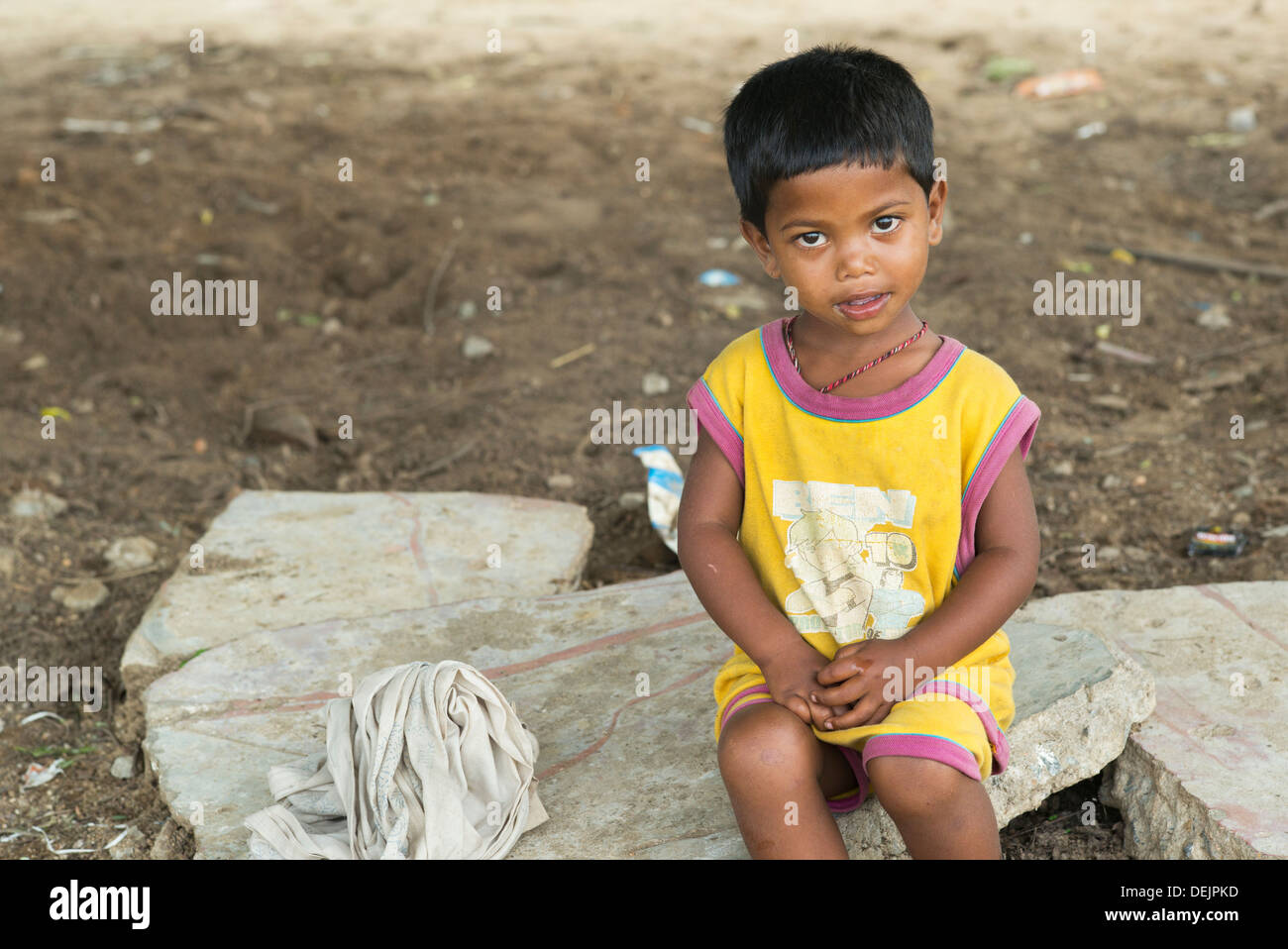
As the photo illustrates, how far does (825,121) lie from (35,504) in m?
2.71

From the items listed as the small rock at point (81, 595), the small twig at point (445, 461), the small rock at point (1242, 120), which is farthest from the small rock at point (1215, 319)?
the small rock at point (81, 595)

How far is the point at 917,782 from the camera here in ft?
6.18

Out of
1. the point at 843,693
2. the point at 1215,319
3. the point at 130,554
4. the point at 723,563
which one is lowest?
the point at 130,554

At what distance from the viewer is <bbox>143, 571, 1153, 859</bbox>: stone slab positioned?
224cm

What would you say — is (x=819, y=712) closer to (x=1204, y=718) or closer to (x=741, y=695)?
(x=741, y=695)

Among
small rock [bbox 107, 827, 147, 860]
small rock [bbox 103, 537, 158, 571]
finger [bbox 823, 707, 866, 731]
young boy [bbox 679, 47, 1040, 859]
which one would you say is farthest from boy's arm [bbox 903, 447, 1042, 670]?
small rock [bbox 103, 537, 158, 571]

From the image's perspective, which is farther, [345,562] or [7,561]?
[7,561]

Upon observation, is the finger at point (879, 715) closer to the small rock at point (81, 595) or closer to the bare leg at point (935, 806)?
the bare leg at point (935, 806)

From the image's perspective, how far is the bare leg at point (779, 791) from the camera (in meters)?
1.93

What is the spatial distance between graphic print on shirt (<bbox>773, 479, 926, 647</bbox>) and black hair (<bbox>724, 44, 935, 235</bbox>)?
1.55ft

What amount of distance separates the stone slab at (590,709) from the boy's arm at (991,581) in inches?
13.5

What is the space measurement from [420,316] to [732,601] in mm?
2949

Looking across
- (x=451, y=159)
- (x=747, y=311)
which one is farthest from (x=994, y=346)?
(x=451, y=159)

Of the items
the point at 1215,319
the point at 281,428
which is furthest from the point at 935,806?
the point at 1215,319
